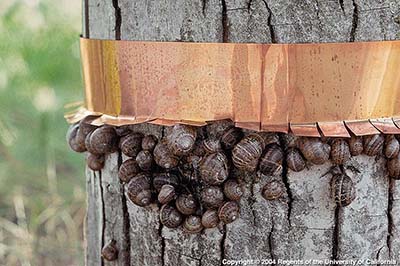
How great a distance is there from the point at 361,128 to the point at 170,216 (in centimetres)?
31

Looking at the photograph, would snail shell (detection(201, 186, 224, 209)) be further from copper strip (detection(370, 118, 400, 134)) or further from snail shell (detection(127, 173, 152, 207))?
copper strip (detection(370, 118, 400, 134))

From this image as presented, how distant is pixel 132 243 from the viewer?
1030 millimetres

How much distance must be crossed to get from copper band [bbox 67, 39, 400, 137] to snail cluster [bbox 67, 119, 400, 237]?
0.08 ft

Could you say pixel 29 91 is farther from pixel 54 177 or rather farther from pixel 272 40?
pixel 272 40

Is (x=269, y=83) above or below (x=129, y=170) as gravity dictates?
above

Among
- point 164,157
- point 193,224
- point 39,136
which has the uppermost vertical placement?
point 164,157

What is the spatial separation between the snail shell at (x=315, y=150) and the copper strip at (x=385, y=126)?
81mm

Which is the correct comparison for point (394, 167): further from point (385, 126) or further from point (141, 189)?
point (141, 189)

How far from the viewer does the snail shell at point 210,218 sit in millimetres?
915

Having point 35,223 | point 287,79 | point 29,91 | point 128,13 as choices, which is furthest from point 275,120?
point 35,223

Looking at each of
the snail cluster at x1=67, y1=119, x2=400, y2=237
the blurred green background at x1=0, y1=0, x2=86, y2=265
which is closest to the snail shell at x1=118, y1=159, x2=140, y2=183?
the snail cluster at x1=67, y1=119, x2=400, y2=237

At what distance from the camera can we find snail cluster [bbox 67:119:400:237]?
89 cm

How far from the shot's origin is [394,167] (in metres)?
0.92

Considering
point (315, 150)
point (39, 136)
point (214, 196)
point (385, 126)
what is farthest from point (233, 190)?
point (39, 136)
